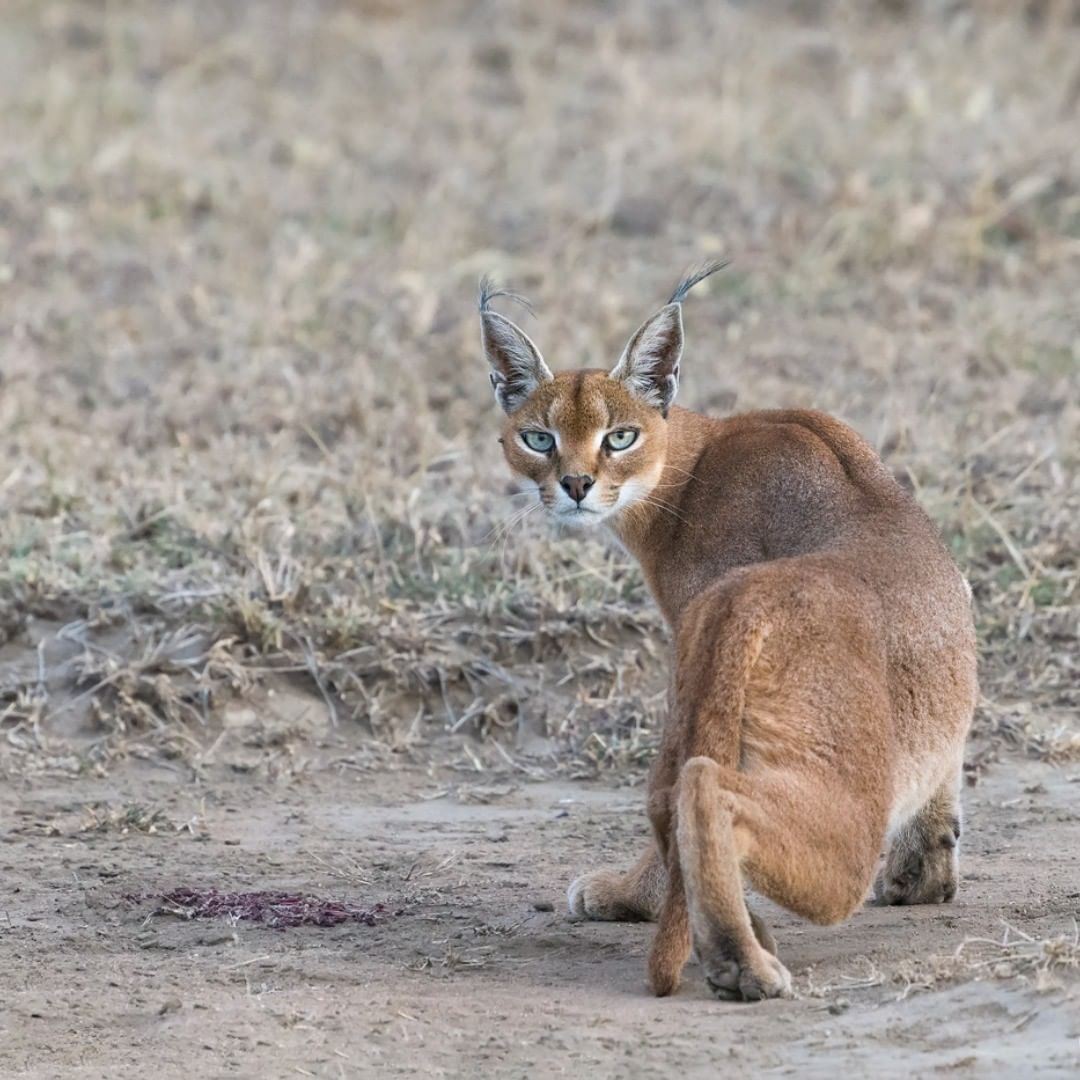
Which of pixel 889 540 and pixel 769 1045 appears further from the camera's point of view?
pixel 889 540

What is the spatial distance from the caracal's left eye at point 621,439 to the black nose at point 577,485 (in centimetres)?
13

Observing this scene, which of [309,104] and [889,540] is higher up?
[309,104]

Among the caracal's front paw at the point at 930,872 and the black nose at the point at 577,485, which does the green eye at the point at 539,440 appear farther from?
the caracal's front paw at the point at 930,872

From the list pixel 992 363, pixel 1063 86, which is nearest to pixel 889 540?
pixel 992 363

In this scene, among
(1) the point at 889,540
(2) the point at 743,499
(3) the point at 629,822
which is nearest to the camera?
(1) the point at 889,540

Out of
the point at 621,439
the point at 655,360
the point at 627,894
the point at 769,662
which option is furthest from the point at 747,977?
the point at 655,360

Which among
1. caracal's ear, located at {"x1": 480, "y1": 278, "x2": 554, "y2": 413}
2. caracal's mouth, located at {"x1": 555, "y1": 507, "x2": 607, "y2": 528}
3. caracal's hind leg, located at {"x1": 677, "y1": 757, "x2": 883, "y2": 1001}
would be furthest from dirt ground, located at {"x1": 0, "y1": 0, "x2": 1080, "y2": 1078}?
caracal's ear, located at {"x1": 480, "y1": 278, "x2": 554, "y2": 413}

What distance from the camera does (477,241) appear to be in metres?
11.3

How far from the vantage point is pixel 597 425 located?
5797 mm

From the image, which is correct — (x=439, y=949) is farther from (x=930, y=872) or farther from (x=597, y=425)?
(x=597, y=425)

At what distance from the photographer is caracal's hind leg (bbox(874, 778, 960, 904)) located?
5684mm

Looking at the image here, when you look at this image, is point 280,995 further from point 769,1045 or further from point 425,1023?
point 769,1045

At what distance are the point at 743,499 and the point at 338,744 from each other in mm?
2027

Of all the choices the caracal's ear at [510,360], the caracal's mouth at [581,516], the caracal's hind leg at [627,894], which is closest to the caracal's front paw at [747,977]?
the caracal's hind leg at [627,894]
